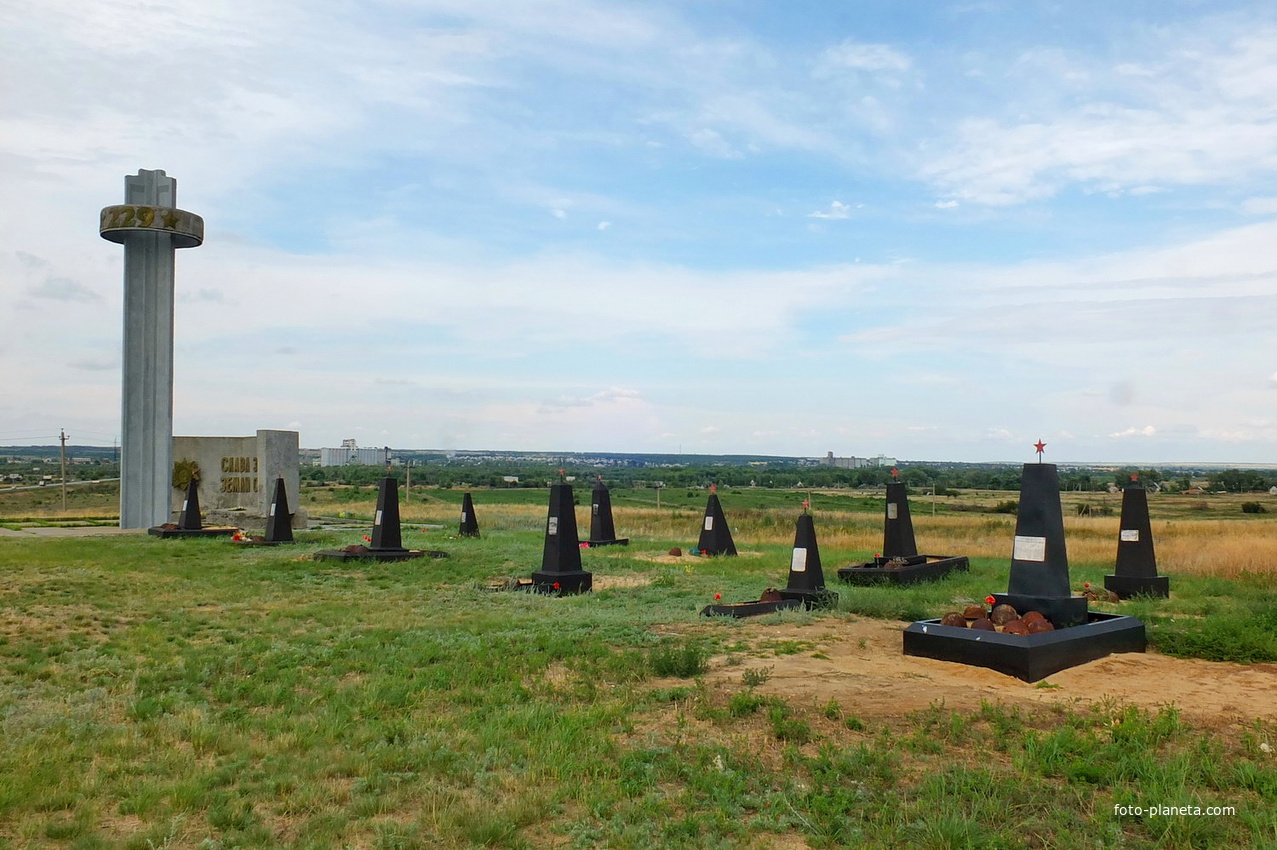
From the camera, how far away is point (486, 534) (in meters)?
25.3

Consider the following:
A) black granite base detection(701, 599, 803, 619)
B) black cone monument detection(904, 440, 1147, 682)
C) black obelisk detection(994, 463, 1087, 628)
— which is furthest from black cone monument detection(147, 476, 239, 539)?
black obelisk detection(994, 463, 1087, 628)

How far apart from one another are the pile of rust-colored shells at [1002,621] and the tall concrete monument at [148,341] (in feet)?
82.0

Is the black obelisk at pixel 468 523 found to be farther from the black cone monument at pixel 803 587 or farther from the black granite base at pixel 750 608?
the black granite base at pixel 750 608

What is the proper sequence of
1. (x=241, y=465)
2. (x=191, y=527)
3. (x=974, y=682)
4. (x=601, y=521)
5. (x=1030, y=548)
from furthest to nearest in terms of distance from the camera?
(x=241, y=465) → (x=191, y=527) → (x=601, y=521) → (x=1030, y=548) → (x=974, y=682)

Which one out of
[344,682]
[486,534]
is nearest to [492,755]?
[344,682]

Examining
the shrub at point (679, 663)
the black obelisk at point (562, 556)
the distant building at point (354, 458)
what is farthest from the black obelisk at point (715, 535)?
the distant building at point (354, 458)

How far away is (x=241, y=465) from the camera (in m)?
28.2

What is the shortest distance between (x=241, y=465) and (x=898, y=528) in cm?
2055

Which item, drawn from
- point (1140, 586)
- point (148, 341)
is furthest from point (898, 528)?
point (148, 341)

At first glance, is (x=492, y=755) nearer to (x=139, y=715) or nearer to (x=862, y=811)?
(x=862, y=811)

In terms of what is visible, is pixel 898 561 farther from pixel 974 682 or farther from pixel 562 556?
pixel 974 682

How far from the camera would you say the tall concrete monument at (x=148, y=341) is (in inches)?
1065

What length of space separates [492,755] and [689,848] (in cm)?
179

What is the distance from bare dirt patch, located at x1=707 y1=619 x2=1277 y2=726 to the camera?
22.7 ft
